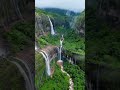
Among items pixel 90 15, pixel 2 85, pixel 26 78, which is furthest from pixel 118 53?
pixel 2 85

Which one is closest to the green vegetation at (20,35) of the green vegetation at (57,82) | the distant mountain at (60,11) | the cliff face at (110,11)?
the green vegetation at (57,82)

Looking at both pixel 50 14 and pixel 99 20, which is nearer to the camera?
pixel 99 20

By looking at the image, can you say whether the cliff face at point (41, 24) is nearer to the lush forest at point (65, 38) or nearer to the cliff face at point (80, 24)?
the lush forest at point (65, 38)

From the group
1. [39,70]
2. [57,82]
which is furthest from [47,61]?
[57,82]

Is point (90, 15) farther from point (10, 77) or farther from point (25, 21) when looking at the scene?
point (10, 77)

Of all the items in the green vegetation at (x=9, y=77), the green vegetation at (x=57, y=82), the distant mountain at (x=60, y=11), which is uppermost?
the distant mountain at (x=60, y=11)

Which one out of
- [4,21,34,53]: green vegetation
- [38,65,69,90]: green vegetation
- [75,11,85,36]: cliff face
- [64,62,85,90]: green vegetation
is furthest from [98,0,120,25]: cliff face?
[38,65,69,90]: green vegetation

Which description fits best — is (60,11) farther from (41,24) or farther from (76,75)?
(76,75)
